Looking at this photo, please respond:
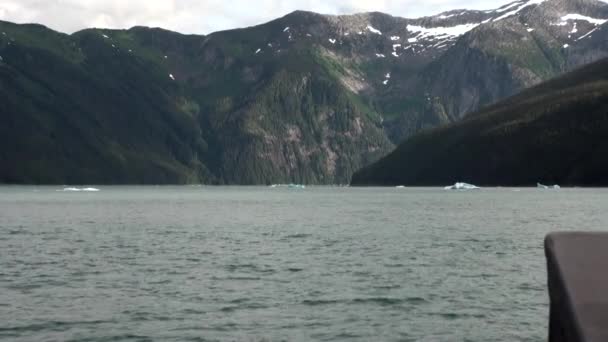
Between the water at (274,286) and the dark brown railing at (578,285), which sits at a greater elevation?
the dark brown railing at (578,285)

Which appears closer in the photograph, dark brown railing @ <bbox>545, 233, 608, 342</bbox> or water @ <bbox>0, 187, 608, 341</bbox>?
dark brown railing @ <bbox>545, 233, 608, 342</bbox>

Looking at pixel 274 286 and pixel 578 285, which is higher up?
pixel 578 285

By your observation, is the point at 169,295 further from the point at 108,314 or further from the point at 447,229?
the point at 447,229

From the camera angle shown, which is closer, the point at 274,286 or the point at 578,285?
the point at 578,285

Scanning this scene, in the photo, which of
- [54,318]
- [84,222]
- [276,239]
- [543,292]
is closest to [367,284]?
[543,292]

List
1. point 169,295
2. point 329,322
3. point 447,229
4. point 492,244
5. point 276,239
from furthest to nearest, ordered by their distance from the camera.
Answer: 1. point 447,229
2. point 276,239
3. point 492,244
4. point 169,295
5. point 329,322

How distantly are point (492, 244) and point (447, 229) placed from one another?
20.5 metres

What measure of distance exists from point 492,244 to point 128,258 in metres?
30.0

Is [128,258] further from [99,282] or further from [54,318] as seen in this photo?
[54,318]

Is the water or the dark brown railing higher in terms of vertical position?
the dark brown railing

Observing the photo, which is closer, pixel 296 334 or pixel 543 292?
pixel 296 334

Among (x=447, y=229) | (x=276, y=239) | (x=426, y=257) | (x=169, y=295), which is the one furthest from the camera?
(x=447, y=229)

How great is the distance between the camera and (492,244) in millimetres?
69750

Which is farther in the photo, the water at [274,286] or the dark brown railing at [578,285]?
the water at [274,286]
